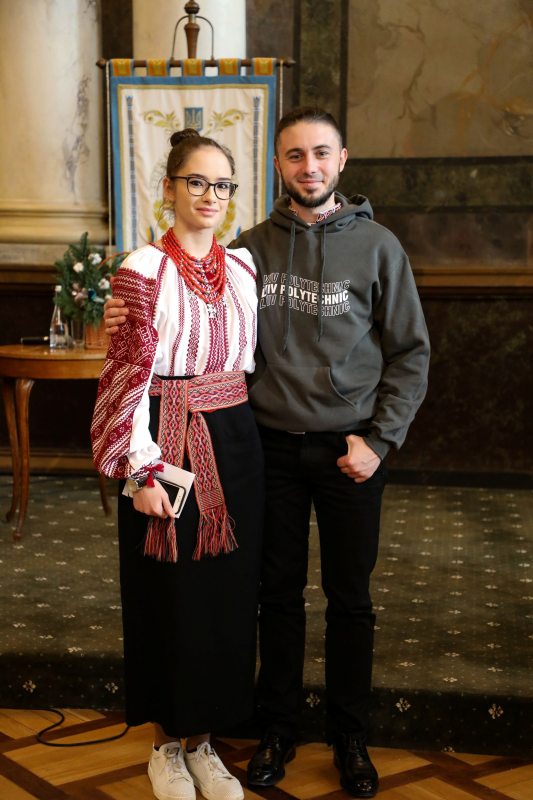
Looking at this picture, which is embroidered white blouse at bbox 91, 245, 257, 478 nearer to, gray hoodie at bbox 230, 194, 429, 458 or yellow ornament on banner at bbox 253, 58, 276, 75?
gray hoodie at bbox 230, 194, 429, 458

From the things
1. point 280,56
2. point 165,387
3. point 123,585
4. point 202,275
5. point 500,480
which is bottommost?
point 500,480

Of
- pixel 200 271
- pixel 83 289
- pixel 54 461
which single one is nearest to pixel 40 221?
pixel 83 289

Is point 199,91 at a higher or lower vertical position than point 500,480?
higher

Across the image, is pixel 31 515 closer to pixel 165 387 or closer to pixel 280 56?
pixel 165 387

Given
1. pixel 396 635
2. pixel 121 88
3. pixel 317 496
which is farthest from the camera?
pixel 121 88

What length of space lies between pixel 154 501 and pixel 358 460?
18.5 inches

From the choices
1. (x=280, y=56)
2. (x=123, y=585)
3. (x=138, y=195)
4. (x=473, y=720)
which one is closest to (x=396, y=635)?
(x=473, y=720)

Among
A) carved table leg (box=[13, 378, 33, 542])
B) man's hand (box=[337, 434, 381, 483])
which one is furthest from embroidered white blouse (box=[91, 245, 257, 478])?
carved table leg (box=[13, 378, 33, 542])

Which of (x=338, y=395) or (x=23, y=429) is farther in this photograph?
(x=23, y=429)

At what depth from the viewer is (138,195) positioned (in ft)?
14.0

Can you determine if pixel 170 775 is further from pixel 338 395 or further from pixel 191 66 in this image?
pixel 191 66

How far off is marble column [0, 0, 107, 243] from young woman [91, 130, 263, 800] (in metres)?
2.90

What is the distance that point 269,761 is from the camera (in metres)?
2.09

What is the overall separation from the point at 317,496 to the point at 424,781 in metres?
0.76
